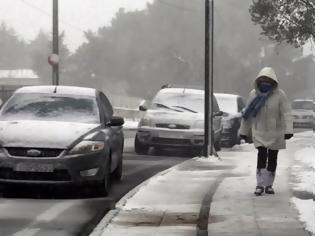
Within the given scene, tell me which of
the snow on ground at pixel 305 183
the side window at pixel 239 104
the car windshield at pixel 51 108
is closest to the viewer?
the snow on ground at pixel 305 183

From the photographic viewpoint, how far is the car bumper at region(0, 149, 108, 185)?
8938 mm

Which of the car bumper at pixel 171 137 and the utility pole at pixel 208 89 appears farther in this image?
the car bumper at pixel 171 137

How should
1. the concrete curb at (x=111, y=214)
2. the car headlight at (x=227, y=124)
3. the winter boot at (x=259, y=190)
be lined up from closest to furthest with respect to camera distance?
the concrete curb at (x=111, y=214) → the winter boot at (x=259, y=190) → the car headlight at (x=227, y=124)

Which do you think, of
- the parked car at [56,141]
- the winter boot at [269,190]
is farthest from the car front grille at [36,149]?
the winter boot at [269,190]

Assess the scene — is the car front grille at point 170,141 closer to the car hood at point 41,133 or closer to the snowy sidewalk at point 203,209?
the snowy sidewalk at point 203,209

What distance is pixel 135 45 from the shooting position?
209ft

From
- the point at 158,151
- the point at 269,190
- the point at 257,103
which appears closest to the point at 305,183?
the point at 269,190

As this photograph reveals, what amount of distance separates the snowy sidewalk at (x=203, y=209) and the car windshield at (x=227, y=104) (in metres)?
9.94

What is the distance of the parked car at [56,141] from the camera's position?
29.5ft

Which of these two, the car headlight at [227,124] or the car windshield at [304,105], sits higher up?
the car headlight at [227,124]

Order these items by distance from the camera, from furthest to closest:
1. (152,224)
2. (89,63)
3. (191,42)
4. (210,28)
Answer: (89,63), (191,42), (210,28), (152,224)

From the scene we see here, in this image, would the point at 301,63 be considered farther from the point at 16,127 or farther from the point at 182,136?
the point at 16,127

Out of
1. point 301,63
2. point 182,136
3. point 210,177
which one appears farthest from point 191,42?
point 210,177

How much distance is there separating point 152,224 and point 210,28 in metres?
7.92
